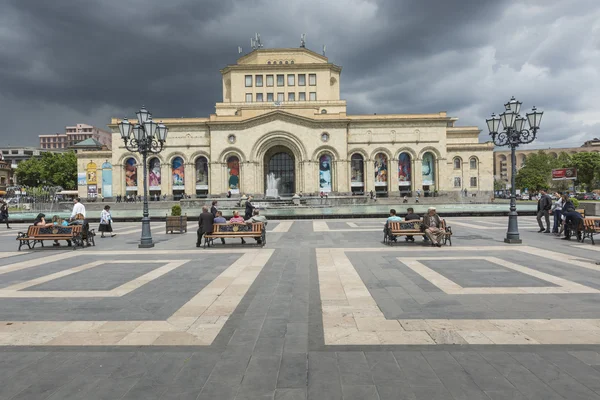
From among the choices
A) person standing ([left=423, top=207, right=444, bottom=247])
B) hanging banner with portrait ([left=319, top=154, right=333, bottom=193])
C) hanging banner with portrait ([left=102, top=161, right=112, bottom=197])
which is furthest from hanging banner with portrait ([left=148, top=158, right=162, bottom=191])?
person standing ([left=423, top=207, right=444, bottom=247])

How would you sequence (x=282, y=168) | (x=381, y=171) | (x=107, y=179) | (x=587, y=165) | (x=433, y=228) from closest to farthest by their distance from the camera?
(x=433, y=228)
(x=381, y=171)
(x=107, y=179)
(x=282, y=168)
(x=587, y=165)

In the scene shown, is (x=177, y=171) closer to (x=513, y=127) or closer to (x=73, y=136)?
(x=513, y=127)

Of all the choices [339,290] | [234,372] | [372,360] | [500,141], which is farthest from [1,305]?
[500,141]

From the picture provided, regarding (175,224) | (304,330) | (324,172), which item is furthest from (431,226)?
(324,172)

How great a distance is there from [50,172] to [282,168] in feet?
162

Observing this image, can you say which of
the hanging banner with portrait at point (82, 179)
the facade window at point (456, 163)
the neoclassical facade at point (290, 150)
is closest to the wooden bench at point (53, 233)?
the neoclassical facade at point (290, 150)

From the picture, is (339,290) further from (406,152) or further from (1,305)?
(406,152)

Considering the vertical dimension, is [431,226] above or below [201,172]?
below

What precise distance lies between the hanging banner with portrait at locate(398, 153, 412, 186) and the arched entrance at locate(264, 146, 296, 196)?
1592cm

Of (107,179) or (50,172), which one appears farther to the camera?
(50,172)

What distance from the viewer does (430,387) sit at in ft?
10.4

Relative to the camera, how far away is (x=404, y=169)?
175 feet

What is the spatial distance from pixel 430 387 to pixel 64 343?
408cm

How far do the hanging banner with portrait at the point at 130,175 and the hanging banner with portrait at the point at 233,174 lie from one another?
47.0 ft
